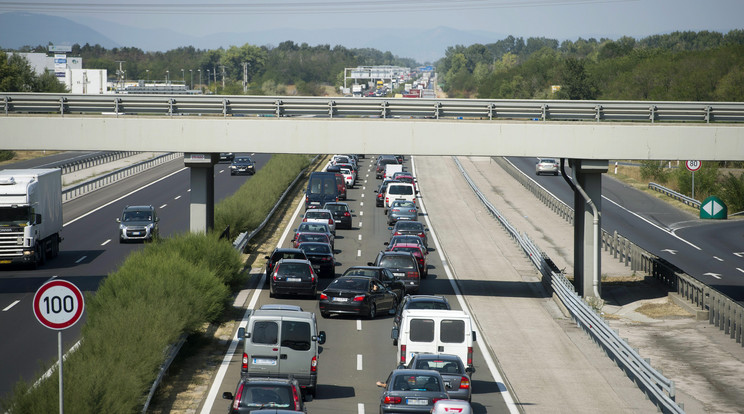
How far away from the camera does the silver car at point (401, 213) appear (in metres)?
53.3

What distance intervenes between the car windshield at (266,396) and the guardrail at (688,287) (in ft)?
60.0

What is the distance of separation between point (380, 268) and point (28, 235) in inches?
614

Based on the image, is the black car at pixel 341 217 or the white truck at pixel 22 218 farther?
the black car at pixel 341 217

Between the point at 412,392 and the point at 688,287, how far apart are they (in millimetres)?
21599

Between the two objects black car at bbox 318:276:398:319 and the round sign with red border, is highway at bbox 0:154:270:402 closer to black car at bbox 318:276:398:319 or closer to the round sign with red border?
the round sign with red border

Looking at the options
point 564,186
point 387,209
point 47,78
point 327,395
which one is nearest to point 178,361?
point 327,395

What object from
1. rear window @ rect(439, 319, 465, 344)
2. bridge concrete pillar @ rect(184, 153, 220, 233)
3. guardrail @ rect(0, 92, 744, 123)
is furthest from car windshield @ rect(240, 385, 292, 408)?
bridge concrete pillar @ rect(184, 153, 220, 233)

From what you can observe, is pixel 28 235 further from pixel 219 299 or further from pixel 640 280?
pixel 640 280

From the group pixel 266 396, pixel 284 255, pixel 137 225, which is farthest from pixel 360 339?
pixel 137 225

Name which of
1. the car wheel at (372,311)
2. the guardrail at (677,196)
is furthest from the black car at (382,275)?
the guardrail at (677,196)

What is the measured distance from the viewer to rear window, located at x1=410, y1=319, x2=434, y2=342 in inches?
829

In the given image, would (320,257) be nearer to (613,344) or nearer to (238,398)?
(613,344)

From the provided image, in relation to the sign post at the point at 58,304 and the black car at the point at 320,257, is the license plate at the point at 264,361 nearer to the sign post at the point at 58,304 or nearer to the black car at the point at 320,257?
the sign post at the point at 58,304

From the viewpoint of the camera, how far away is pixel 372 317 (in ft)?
97.8
